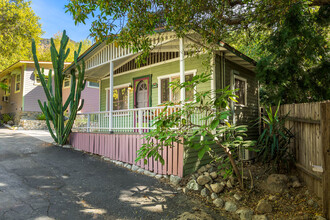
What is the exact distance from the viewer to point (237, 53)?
6.83m

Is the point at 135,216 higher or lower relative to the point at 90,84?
lower

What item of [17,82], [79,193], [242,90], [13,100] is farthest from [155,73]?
[13,100]

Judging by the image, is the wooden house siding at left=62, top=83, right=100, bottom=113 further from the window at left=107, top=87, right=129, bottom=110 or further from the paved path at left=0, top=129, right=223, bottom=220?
the paved path at left=0, top=129, right=223, bottom=220

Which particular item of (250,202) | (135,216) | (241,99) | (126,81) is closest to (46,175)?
(135,216)

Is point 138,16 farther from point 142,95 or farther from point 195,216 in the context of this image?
point 142,95

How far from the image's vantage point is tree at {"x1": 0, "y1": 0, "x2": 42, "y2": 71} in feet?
57.9

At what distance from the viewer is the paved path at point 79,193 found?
3.34 m

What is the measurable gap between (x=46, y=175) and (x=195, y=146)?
152 inches

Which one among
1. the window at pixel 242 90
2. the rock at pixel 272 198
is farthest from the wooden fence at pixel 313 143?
the window at pixel 242 90

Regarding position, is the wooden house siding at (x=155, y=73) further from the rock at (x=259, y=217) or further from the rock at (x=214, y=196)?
the rock at (x=259, y=217)

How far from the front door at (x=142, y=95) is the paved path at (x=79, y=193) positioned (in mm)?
3546

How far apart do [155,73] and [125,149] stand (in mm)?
3708

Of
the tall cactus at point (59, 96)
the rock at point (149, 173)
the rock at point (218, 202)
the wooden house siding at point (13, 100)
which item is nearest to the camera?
the rock at point (218, 202)

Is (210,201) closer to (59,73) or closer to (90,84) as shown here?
(59,73)
